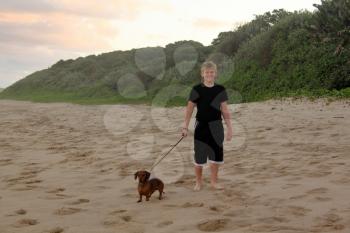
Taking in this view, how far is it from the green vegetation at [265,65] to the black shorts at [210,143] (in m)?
10.4

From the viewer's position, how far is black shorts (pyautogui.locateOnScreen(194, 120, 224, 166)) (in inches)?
245

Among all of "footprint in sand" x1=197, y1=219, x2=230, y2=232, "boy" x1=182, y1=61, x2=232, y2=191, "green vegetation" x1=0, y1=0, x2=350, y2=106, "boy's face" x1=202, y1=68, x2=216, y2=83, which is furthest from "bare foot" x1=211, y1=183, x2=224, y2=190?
"green vegetation" x1=0, y1=0, x2=350, y2=106

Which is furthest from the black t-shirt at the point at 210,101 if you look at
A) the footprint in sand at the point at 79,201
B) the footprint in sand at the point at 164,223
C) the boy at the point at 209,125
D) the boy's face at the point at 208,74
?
the footprint in sand at the point at 164,223

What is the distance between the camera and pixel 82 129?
1431 centimetres

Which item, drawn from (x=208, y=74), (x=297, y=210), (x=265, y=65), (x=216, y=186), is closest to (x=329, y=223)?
(x=297, y=210)

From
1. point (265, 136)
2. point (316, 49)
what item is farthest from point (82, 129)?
point (316, 49)

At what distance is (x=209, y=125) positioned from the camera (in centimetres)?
627

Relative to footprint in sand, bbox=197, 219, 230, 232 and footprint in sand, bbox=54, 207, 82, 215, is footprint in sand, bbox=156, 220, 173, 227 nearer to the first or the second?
footprint in sand, bbox=197, 219, 230, 232

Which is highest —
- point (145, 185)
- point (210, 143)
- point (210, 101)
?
point (210, 101)

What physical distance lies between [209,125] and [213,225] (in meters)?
2.02

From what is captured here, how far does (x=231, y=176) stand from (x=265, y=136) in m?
3.26

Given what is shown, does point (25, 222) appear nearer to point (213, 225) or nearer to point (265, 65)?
point (213, 225)

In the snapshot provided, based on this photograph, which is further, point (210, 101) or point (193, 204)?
point (210, 101)

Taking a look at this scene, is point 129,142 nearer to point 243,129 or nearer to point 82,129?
point 243,129
